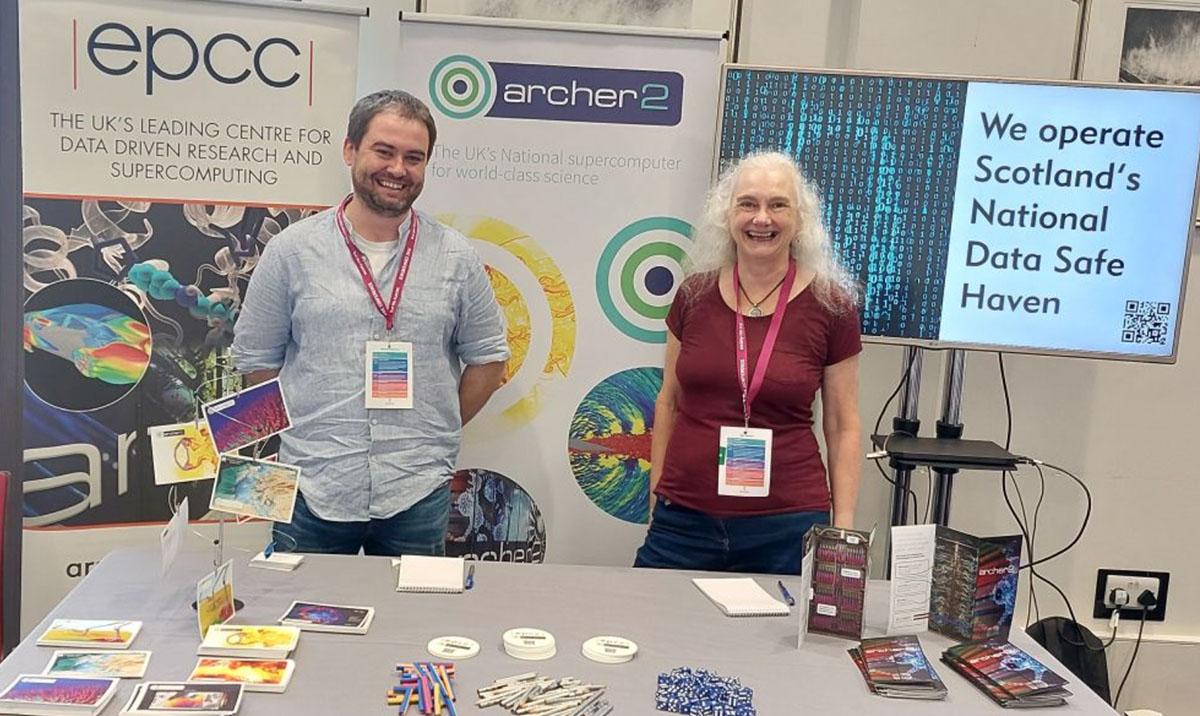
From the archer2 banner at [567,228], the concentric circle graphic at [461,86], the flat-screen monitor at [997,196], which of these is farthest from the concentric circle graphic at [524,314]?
the flat-screen monitor at [997,196]

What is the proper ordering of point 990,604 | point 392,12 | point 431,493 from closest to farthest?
1. point 990,604
2. point 431,493
3. point 392,12

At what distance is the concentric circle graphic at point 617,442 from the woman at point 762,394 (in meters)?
0.57

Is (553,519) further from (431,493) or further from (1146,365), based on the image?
(1146,365)

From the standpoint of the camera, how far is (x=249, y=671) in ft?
4.45

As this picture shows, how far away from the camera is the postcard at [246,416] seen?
1.54 meters

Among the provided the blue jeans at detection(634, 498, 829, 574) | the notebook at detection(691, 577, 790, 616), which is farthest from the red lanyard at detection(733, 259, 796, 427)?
the notebook at detection(691, 577, 790, 616)

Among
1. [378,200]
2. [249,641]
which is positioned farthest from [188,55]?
[249,641]

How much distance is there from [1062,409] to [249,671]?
8.20ft

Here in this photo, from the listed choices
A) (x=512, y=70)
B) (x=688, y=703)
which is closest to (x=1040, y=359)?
(x=512, y=70)

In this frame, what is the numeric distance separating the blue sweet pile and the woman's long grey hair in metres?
0.93

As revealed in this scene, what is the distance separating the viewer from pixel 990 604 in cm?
162

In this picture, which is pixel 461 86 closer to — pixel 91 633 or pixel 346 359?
pixel 346 359

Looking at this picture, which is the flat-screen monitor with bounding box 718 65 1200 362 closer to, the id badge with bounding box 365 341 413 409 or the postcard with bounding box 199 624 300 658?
the id badge with bounding box 365 341 413 409

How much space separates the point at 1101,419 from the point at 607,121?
177 centimetres
